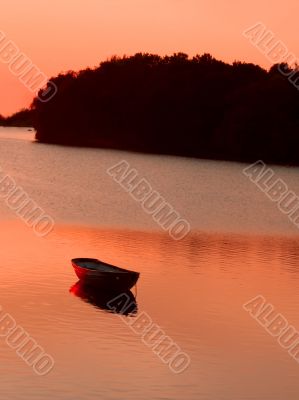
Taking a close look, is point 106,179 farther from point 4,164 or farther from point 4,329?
point 4,329

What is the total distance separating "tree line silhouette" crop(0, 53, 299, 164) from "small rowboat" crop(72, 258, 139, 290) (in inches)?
4493

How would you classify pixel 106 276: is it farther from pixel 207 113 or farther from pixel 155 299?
pixel 207 113

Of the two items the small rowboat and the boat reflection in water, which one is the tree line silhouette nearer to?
the small rowboat

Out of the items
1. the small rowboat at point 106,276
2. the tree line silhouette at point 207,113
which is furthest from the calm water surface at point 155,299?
the tree line silhouette at point 207,113

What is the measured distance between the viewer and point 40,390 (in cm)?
2527

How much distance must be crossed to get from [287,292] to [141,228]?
2206 centimetres

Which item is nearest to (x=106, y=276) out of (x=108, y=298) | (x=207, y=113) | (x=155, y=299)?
(x=108, y=298)

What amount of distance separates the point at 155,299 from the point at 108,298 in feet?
5.52

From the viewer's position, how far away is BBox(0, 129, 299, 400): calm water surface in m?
26.5

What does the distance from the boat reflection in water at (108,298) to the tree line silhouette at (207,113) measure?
11538cm

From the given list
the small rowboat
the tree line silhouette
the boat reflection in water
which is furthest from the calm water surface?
the tree line silhouette

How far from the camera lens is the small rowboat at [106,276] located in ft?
123

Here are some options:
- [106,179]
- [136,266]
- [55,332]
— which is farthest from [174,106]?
[55,332]

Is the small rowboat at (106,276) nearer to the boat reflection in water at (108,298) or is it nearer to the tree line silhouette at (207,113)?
the boat reflection in water at (108,298)
